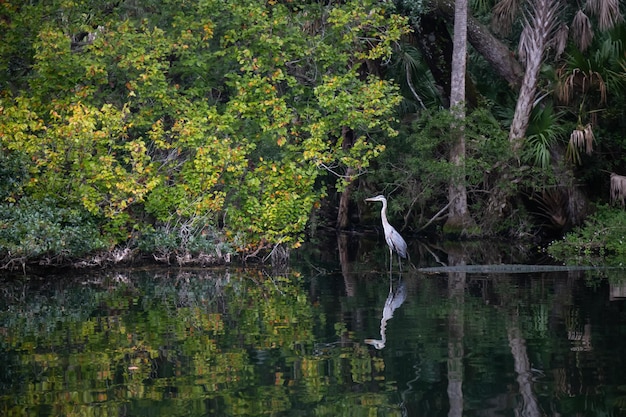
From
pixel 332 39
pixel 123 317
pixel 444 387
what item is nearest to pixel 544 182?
pixel 332 39

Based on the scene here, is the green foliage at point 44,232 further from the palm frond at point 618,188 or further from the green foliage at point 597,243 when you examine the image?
the palm frond at point 618,188

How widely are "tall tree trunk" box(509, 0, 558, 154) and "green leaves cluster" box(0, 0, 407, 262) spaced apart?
5.19m

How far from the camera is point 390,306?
12453 millimetres

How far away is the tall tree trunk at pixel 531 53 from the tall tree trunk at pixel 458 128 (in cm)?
132

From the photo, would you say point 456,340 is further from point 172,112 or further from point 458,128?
point 458,128

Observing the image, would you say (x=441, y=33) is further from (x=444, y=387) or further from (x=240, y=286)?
(x=444, y=387)

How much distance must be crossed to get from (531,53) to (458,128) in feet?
8.19

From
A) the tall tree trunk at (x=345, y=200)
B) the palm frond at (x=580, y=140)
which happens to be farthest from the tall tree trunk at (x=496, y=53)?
the tall tree trunk at (x=345, y=200)

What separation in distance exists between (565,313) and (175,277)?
7.57 m

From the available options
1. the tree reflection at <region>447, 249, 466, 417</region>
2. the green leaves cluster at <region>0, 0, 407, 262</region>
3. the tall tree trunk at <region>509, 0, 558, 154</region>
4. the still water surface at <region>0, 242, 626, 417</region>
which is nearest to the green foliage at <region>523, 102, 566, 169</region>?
the tall tree trunk at <region>509, 0, 558, 154</region>

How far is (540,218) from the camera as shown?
2714 centimetres

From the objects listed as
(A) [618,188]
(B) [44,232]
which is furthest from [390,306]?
(A) [618,188]

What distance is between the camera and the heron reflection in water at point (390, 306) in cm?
973

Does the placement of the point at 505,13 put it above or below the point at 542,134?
above
